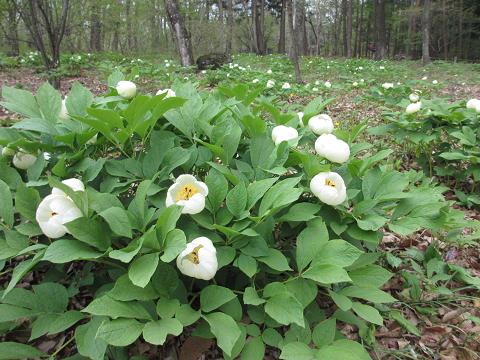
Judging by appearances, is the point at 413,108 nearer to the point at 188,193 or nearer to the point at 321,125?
the point at 321,125

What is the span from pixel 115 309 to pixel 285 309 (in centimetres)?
49

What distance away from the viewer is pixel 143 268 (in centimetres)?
107

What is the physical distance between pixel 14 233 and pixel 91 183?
13.5 inches

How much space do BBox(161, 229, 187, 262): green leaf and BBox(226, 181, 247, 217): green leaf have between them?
0.27 meters

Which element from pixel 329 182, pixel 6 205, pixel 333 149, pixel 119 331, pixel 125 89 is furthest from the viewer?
pixel 125 89

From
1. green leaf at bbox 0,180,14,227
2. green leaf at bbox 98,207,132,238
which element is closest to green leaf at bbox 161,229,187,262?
green leaf at bbox 98,207,132,238

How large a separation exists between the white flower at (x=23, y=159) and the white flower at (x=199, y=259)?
753mm

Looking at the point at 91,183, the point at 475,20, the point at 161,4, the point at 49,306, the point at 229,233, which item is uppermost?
the point at 161,4

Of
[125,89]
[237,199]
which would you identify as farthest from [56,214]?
[125,89]

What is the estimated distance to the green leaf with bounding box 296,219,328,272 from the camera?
1.30 meters

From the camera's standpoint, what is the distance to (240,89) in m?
1.98

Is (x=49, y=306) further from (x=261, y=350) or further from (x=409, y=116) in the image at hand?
(x=409, y=116)

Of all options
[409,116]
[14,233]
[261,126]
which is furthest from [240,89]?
[409,116]

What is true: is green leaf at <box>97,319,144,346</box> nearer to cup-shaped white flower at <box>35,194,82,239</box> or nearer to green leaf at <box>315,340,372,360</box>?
cup-shaped white flower at <box>35,194,82,239</box>
